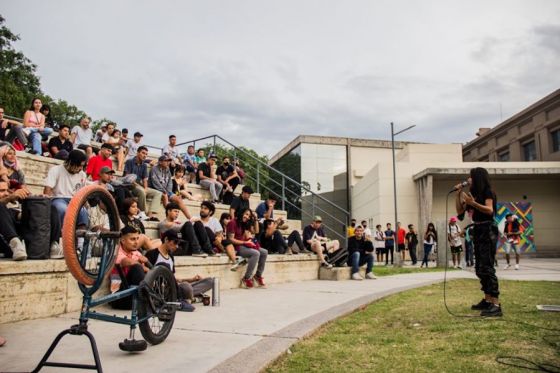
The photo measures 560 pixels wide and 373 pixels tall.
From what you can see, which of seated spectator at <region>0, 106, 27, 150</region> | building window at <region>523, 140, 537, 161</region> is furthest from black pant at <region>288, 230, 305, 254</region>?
building window at <region>523, 140, 537, 161</region>

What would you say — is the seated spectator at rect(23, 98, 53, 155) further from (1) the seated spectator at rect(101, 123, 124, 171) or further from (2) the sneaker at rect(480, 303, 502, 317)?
(2) the sneaker at rect(480, 303, 502, 317)

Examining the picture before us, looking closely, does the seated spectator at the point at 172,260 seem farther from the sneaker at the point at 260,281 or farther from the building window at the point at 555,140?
the building window at the point at 555,140

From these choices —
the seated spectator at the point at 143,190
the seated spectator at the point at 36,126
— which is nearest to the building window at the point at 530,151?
the seated spectator at the point at 143,190

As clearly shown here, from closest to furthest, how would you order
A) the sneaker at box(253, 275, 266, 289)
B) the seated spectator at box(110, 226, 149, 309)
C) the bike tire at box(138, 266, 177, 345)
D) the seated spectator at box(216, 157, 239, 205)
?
the bike tire at box(138, 266, 177, 345) → the seated spectator at box(110, 226, 149, 309) → the sneaker at box(253, 275, 266, 289) → the seated spectator at box(216, 157, 239, 205)

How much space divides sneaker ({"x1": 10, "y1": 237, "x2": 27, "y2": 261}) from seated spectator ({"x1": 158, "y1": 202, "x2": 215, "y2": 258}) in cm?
328

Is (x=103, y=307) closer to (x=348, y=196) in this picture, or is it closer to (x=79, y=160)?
(x=79, y=160)

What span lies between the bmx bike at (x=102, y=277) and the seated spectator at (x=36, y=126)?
729 cm

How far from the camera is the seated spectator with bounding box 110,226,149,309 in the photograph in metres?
5.26

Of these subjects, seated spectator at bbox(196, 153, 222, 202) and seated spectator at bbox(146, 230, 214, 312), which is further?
seated spectator at bbox(196, 153, 222, 202)

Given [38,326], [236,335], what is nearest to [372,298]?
[236,335]

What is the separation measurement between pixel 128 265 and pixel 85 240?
2164 mm

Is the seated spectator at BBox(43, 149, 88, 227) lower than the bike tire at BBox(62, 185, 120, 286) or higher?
higher

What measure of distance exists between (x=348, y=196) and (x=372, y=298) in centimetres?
2613

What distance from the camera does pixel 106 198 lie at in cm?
379
